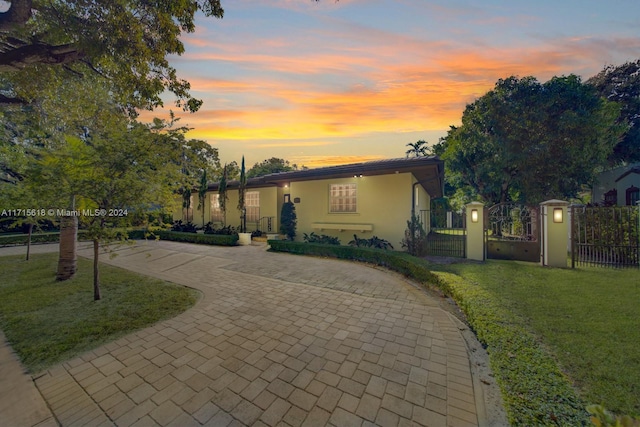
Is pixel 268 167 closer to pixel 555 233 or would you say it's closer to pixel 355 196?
pixel 355 196

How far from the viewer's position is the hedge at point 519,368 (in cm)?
203

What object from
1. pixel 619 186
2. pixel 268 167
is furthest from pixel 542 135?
pixel 268 167

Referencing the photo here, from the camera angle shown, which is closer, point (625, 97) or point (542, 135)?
point (542, 135)

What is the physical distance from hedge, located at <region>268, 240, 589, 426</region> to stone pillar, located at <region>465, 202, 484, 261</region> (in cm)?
392

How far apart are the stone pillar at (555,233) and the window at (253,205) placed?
1379 cm

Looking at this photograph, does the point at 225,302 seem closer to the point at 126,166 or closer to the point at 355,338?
the point at 355,338

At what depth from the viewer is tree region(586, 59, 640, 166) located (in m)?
16.6

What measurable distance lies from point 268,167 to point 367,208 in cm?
3645

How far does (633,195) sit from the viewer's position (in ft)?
47.2

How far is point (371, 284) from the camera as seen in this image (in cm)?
643

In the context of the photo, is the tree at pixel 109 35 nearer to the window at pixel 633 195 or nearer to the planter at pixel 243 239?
the planter at pixel 243 239

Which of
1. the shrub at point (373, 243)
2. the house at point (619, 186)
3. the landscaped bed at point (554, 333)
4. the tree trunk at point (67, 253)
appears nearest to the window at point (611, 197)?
the house at point (619, 186)

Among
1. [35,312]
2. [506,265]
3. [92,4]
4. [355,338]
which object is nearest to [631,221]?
[506,265]

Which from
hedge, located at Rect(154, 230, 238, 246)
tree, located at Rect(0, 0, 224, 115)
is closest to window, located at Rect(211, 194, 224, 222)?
hedge, located at Rect(154, 230, 238, 246)
